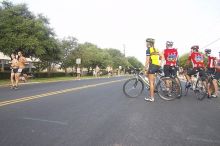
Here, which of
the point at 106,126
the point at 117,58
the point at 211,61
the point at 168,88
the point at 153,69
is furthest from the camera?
the point at 117,58

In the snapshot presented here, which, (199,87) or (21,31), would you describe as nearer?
(199,87)

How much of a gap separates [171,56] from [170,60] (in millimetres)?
154

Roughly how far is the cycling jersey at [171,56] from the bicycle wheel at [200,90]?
1.17 metres

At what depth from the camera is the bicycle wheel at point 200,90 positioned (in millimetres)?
11370

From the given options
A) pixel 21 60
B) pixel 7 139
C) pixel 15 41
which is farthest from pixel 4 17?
pixel 7 139

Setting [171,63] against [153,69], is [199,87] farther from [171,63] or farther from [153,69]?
→ [153,69]

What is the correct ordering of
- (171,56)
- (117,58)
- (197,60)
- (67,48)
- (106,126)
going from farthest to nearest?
(117,58), (67,48), (197,60), (171,56), (106,126)

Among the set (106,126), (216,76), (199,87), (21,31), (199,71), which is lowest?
(106,126)

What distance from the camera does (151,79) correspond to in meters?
10.6

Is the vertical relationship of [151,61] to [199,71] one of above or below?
above

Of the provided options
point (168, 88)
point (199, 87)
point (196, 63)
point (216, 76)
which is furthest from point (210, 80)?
point (168, 88)

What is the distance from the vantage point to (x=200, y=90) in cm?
1157

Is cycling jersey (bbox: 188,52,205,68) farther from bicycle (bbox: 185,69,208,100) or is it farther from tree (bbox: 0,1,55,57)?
tree (bbox: 0,1,55,57)

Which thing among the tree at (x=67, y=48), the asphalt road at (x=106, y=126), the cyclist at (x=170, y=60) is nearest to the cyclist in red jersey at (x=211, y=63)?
the cyclist at (x=170, y=60)
